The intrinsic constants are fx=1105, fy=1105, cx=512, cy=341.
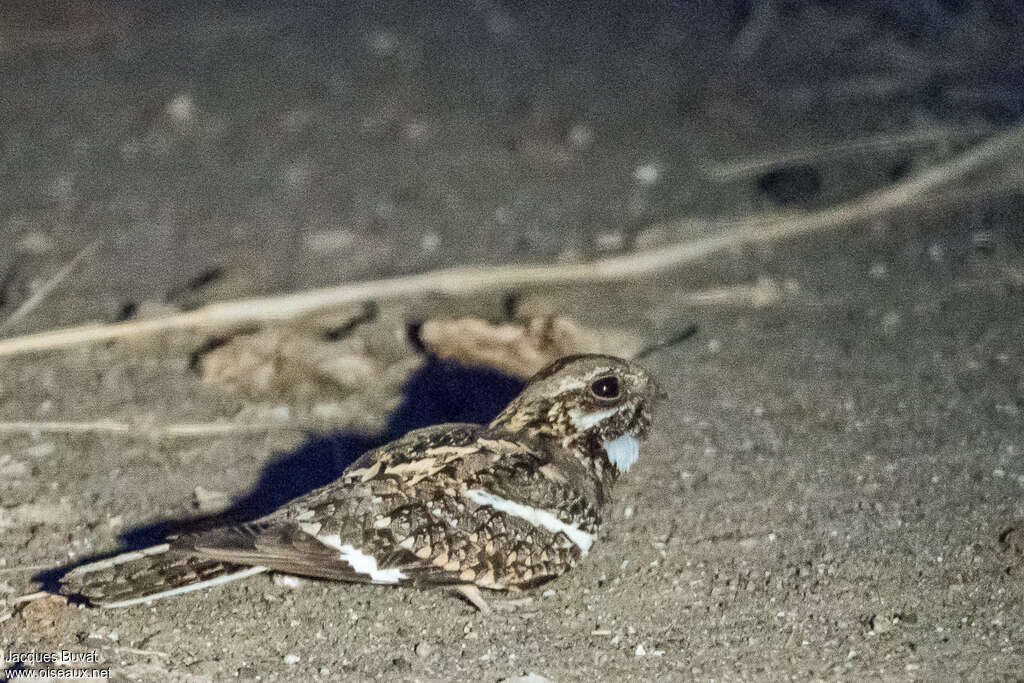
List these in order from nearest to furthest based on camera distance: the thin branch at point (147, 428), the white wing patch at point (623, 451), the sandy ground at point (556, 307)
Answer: the sandy ground at point (556, 307) < the white wing patch at point (623, 451) < the thin branch at point (147, 428)

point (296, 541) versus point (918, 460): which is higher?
point (296, 541)

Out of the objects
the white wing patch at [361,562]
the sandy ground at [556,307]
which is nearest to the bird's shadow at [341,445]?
the sandy ground at [556,307]

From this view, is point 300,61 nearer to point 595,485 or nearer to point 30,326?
point 30,326

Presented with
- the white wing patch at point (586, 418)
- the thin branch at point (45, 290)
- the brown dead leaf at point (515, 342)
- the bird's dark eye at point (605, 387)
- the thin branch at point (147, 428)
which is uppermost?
the bird's dark eye at point (605, 387)

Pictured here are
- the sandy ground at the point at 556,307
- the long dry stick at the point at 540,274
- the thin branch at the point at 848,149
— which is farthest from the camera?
the thin branch at the point at 848,149

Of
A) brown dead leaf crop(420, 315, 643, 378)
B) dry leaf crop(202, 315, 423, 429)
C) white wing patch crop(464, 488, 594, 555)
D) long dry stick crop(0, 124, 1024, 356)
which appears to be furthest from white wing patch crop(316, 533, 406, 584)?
long dry stick crop(0, 124, 1024, 356)

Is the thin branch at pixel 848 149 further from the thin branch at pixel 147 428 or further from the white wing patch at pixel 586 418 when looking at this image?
the thin branch at pixel 147 428

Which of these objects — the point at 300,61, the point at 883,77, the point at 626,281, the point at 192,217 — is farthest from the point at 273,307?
the point at 883,77
